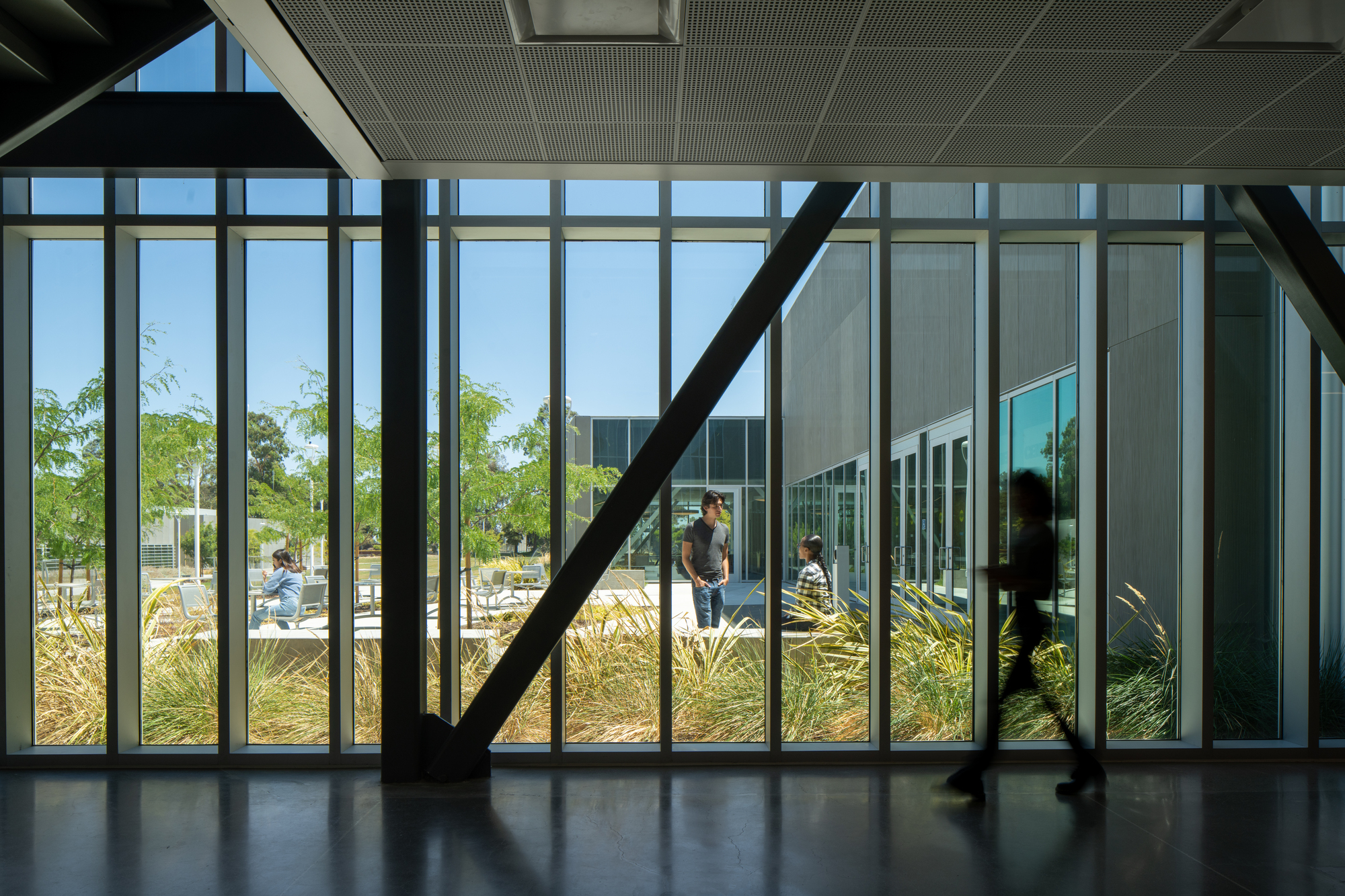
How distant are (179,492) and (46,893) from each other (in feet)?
8.56

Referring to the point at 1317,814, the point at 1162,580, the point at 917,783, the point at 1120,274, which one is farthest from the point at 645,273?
the point at 1317,814

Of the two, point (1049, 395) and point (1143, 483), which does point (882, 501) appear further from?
point (1143, 483)

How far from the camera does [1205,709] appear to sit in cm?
529

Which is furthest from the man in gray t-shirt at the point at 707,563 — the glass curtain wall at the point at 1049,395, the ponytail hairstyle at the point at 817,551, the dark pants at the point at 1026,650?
the glass curtain wall at the point at 1049,395

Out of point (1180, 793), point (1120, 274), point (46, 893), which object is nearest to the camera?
point (46, 893)

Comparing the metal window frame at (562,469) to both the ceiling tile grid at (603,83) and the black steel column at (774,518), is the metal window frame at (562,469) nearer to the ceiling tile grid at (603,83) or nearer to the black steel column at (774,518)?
the black steel column at (774,518)

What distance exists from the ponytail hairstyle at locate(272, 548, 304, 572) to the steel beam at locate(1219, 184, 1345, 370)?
20.7 ft

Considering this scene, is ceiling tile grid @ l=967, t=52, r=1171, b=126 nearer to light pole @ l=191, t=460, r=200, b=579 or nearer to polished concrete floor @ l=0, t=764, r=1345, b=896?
polished concrete floor @ l=0, t=764, r=1345, b=896

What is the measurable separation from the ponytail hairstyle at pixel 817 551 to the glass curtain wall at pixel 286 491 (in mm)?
3251

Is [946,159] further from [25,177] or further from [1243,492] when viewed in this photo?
[25,177]

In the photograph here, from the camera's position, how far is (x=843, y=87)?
3.65m

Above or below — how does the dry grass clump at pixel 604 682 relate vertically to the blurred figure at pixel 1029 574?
below

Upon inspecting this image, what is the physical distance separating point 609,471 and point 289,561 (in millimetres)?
2243

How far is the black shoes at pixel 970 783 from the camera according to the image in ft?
14.8
